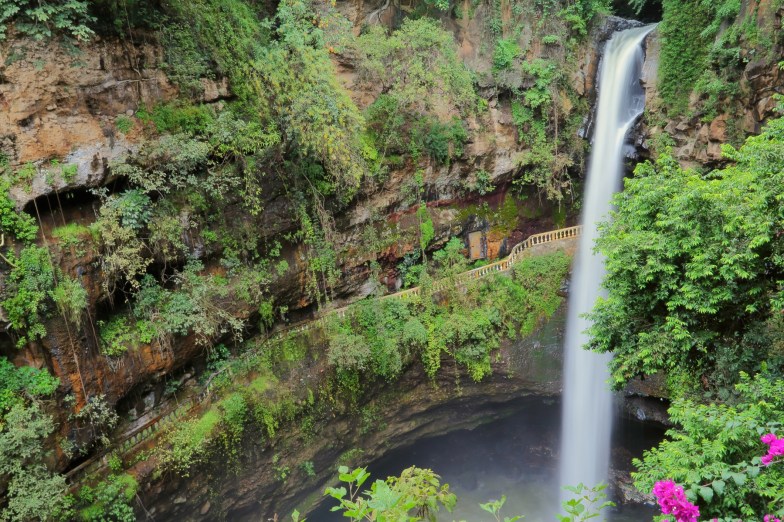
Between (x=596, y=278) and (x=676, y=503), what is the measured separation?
40.0 feet

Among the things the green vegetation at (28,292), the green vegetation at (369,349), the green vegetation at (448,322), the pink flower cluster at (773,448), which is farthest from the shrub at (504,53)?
the pink flower cluster at (773,448)

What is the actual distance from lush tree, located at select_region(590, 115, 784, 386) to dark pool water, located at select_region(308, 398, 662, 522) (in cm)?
734

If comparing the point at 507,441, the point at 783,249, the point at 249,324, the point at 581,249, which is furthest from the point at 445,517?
the point at 783,249

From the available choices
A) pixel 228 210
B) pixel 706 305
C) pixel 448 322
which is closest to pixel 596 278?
pixel 448 322

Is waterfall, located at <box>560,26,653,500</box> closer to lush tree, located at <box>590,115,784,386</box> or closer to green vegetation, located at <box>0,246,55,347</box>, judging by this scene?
lush tree, located at <box>590,115,784,386</box>

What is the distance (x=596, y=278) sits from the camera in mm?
15383

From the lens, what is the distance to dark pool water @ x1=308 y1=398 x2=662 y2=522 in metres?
14.2

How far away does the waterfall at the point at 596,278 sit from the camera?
48.1ft

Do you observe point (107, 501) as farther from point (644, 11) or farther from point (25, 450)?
point (644, 11)

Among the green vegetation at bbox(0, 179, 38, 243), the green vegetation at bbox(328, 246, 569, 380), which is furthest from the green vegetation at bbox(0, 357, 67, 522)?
the green vegetation at bbox(328, 246, 569, 380)

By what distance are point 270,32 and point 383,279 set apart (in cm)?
854

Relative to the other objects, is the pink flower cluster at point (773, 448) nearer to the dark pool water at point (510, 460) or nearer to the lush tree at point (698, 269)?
the lush tree at point (698, 269)

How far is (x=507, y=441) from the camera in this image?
54.1 feet

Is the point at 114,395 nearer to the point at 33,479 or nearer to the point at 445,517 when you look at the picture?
the point at 33,479
